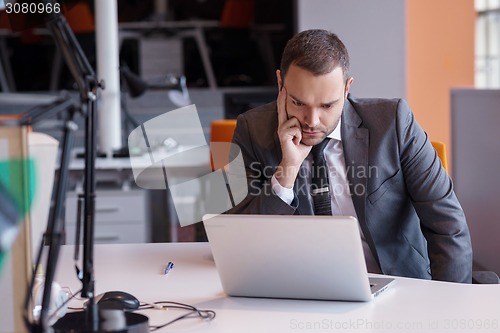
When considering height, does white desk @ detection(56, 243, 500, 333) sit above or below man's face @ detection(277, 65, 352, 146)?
below

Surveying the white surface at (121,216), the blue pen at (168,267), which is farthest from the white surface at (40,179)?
the white surface at (121,216)

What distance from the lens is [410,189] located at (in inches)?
90.8

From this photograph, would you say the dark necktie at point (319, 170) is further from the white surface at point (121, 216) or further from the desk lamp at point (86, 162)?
the white surface at point (121, 216)

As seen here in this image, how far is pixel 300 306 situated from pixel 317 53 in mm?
720

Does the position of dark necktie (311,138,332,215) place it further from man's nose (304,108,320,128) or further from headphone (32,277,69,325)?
headphone (32,277,69,325)

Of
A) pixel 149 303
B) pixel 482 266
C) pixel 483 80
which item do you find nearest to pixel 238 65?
pixel 483 80

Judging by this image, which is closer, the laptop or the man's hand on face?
the laptop

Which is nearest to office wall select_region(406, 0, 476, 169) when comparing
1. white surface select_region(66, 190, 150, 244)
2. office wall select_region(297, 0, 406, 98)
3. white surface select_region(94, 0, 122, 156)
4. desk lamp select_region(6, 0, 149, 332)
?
office wall select_region(297, 0, 406, 98)

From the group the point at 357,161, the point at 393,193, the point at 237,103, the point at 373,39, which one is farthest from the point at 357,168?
the point at 373,39

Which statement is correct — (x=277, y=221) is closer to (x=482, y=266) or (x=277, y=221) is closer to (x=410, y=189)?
(x=410, y=189)

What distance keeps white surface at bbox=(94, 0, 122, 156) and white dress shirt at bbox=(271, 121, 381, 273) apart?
2.78 meters

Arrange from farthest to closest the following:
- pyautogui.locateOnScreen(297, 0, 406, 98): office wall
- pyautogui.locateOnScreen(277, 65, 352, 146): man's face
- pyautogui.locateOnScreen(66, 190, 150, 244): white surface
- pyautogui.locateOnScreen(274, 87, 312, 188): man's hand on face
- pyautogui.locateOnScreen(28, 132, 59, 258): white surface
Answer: pyautogui.locateOnScreen(297, 0, 406, 98): office wall → pyautogui.locateOnScreen(66, 190, 150, 244): white surface → pyautogui.locateOnScreen(274, 87, 312, 188): man's hand on face → pyautogui.locateOnScreen(277, 65, 352, 146): man's face → pyautogui.locateOnScreen(28, 132, 59, 258): white surface

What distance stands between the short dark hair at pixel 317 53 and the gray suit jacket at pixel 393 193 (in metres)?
0.21

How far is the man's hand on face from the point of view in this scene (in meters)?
2.24
